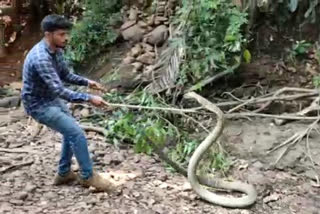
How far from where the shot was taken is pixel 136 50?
7.69 meters

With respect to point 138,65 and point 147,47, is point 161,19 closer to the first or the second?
point 147,47

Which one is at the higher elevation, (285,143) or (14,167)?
(14,167)

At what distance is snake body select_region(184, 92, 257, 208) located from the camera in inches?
185

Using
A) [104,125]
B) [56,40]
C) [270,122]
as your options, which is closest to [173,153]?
[104,125]

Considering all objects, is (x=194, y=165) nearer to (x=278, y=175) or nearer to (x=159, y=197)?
(x=159, y=197)

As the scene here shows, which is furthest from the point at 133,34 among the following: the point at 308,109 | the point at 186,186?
the point at 186,186

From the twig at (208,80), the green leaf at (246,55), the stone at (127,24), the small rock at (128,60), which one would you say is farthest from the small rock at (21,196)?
the stone at (127,24)

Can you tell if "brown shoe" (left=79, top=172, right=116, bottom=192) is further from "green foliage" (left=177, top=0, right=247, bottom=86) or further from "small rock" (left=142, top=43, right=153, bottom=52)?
"small rock" (left=142, top=43, right=153, bottom=52)

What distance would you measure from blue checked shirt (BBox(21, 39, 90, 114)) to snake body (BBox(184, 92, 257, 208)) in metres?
1.32

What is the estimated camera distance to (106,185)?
444 cm

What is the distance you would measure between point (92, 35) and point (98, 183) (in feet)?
13.3

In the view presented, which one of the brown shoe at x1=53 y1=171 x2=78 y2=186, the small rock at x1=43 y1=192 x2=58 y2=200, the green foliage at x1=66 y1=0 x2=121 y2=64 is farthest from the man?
the green foliage at x1=66 y1=0 x2=121 y2=64

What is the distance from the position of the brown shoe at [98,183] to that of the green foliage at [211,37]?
2529 mm

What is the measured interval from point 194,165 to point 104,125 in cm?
170
